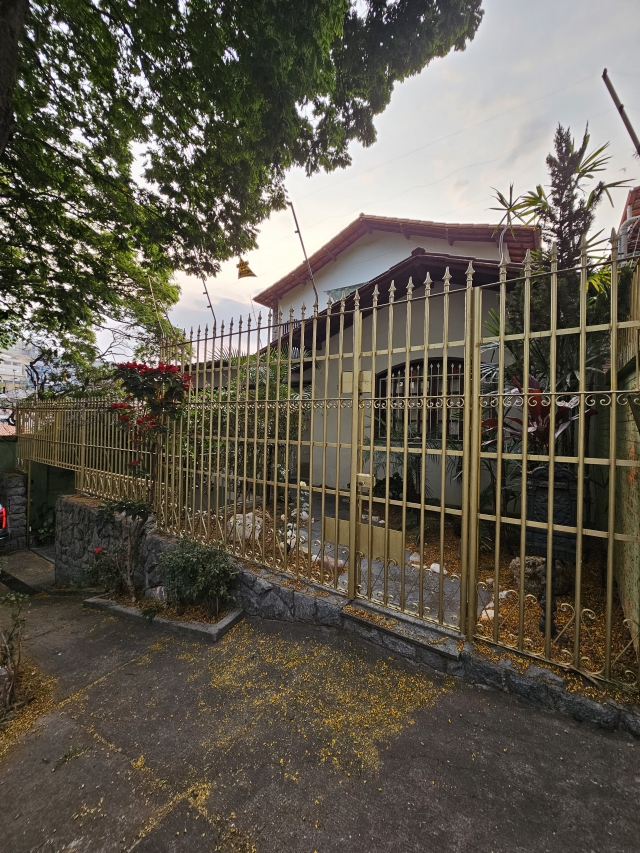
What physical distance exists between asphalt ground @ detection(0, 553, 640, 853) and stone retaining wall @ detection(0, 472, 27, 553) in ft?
27.1

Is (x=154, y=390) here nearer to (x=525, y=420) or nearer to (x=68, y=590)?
(x=525, y=420)

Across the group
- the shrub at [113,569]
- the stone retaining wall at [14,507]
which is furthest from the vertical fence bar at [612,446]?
the stone retaining wall at [14,507]

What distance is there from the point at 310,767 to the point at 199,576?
1.89 m

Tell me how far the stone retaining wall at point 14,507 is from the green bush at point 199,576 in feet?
25.5

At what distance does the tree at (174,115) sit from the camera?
12.1 ft

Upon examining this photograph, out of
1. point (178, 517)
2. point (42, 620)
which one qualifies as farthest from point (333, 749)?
point (42, 620)

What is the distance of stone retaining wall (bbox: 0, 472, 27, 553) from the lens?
852 centimetres

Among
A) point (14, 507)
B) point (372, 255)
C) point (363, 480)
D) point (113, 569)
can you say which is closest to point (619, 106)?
point (363, 480)

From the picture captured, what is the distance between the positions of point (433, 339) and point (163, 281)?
22.5 feet

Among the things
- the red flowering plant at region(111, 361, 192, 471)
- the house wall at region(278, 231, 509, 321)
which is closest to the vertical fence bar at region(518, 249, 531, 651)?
the red flowering plant at region(111, 361, 192, 471)

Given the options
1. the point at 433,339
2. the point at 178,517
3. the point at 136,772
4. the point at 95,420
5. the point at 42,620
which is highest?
the point at 433,339

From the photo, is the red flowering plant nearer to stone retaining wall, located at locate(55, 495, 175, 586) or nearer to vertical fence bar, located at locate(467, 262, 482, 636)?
stone retaining wall, located at locate(55, 495, 175, 586)

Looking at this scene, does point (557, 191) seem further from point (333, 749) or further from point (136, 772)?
point (136, 772)

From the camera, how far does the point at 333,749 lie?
184cm
